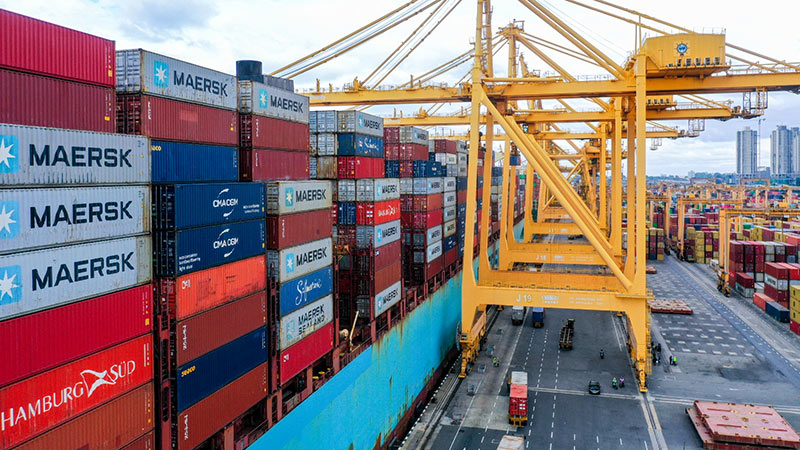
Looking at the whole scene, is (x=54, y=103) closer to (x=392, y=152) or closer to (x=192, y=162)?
(x=192, y=162)

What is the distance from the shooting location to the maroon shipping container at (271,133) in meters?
19.2

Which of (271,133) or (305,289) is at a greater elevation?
(271,133)

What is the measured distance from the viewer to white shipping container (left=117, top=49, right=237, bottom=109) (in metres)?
14.8

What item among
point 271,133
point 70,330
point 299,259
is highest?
point 271,133

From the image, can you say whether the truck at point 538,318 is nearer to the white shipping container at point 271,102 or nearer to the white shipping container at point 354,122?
the white shipping container at point 354,122

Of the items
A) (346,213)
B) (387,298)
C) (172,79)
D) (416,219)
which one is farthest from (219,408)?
(416,219)

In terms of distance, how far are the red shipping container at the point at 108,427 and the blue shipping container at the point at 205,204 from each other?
4.17 meters

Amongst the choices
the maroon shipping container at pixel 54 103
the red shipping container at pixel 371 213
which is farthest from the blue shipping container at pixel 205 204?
the red shipping container at pixel 371 213

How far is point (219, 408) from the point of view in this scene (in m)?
16.1

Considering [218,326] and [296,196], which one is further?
[296,196]

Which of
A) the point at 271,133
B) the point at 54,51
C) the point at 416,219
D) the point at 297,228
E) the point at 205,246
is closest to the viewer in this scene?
the point at 54,51

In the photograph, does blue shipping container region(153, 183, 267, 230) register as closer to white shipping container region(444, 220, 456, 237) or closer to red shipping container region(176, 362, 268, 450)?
red shipping container region(176, 362, 268, 450)

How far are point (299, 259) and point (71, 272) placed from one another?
361 inches

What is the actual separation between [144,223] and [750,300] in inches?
2730
